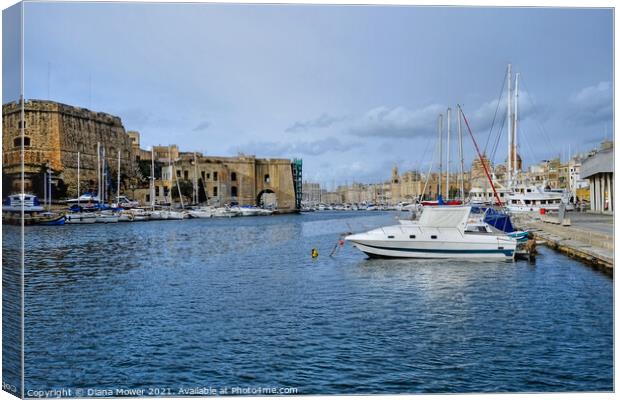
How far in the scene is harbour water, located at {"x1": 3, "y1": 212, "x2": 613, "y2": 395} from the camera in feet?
20.5

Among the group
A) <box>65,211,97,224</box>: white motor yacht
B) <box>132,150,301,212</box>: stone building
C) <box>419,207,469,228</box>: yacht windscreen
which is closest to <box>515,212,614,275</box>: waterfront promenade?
<box>419,207,469,228</box>: yacht windscreen

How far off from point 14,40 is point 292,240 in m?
20.4

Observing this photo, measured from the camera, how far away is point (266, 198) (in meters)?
65.6

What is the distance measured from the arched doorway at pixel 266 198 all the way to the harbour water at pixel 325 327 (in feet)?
161

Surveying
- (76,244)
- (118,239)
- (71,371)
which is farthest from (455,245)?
(118,239)

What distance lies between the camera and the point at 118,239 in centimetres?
2612

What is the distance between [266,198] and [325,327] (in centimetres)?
5748

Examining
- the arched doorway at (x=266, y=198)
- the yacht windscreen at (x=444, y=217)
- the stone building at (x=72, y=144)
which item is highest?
the stone building at (x=72, y=144)

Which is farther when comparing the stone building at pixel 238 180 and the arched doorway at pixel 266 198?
the arched doorway at pixel 266 198

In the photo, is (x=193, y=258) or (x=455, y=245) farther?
(x=193, y=258)

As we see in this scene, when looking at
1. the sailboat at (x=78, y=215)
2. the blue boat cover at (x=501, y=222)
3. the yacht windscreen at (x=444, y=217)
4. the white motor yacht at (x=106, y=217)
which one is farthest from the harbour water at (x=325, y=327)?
the white motor yacht at (x=106, y=217)

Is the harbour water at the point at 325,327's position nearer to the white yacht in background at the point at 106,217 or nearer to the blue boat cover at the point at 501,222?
the blue boat cover at the point at 501,222

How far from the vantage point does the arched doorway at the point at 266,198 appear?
212 feet

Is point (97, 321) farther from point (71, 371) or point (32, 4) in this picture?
point (32, 4)
